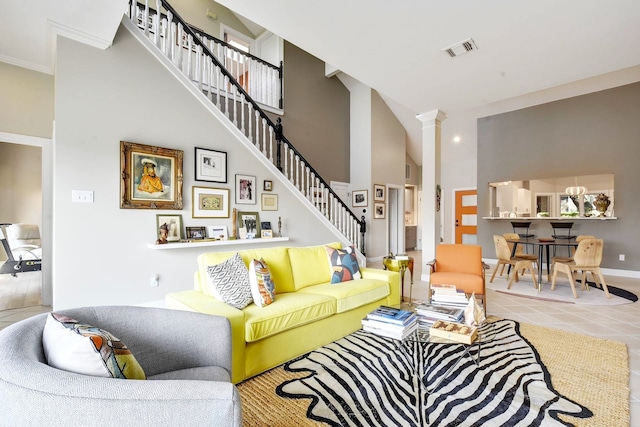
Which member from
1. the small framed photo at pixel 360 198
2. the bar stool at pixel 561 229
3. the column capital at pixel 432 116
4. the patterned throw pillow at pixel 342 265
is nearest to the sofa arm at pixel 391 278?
the patterned throw pillow at pixel 342 265

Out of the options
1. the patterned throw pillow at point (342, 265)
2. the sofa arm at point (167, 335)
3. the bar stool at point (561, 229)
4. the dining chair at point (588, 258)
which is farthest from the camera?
the bar stool at point (561, 229)

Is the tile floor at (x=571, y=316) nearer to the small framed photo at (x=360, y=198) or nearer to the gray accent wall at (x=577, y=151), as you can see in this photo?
the gray accent wall at (x=577, y=151)

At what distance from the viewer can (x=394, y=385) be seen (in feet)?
6.84

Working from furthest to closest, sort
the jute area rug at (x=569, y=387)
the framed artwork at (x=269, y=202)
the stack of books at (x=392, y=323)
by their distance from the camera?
the framed artwork at (x=269, y=202)
the stack of books at (x=392, y=323)
the jute area rug at (x=569, y=387)

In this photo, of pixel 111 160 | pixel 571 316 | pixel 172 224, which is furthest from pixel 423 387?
pixel 111 160

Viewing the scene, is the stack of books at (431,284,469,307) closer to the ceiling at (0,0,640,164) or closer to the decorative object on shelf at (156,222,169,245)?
the ceiling at (0,0,640,164)

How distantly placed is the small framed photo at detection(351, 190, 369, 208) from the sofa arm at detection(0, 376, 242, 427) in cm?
676

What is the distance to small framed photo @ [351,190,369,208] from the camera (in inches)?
295

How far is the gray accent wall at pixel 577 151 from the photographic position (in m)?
5.84

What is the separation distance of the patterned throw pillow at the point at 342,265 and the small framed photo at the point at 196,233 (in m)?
1.64

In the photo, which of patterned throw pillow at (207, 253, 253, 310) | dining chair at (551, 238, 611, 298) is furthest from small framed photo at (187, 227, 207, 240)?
dining chair at (551, 238, 611, 298)

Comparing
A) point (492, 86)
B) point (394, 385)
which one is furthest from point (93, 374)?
point (492, 86)

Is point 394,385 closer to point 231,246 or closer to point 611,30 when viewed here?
point 231,246

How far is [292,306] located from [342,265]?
1018 mm
